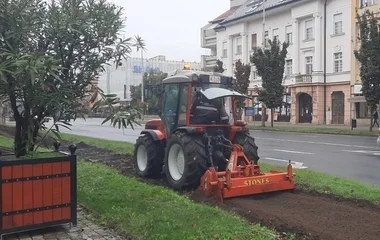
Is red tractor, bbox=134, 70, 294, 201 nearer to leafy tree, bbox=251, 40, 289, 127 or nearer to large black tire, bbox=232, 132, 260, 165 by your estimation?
large black tire, bbox=232, 132, 260, 165

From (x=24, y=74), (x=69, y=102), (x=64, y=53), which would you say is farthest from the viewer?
(x=64, y=53)

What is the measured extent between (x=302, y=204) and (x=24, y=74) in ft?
15.4

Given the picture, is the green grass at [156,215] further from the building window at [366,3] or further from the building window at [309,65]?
the building window at [309,65]

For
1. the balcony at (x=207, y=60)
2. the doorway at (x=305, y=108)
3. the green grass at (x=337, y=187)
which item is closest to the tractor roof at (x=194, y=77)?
the green grass at (x=337, y=187)

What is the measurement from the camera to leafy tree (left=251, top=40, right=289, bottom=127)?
1457 inches

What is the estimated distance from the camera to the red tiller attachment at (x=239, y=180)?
7.94m

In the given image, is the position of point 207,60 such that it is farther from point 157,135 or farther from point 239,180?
point 239,180

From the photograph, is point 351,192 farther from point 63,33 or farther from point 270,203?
point 63,33

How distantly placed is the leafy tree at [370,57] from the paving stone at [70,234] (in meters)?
23.8

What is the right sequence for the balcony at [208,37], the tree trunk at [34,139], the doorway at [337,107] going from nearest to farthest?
the tree trunk at [34,139] → the doorway at [337,107] → the balcony at [208,37]

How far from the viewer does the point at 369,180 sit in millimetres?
11266

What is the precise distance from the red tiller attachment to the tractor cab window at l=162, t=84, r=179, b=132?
168 cm

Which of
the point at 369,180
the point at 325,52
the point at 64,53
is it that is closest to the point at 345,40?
the point at 325,52

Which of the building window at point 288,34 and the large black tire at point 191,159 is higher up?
the building window at point 288,34
